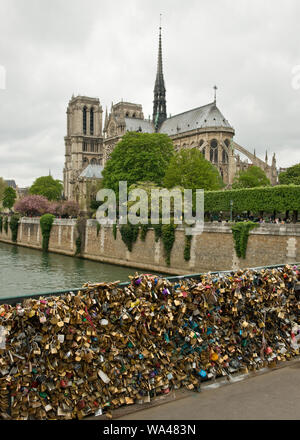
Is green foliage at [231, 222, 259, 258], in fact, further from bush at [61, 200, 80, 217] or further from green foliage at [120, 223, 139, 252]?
bush at [61, 200, 80, 217]

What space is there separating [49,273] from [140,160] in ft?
54.5

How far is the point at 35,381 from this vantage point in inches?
188

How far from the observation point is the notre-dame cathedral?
64.6 metres

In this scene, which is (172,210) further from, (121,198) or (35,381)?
(35,381)

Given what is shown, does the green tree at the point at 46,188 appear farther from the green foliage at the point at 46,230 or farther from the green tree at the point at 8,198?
the green foliage at the point at 46,230

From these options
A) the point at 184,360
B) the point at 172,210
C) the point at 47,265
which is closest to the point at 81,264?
the point at 47,265

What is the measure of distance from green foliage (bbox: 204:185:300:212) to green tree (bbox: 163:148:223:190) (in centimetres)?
510

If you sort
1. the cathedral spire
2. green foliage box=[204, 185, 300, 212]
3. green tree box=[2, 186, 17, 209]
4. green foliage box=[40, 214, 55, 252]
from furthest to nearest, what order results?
green tree box=[2, 186, 17, 209], the cathedral spire, green foliage box=[40, 214, 55, 252], green foliage box=[204, 185, 300, 212]

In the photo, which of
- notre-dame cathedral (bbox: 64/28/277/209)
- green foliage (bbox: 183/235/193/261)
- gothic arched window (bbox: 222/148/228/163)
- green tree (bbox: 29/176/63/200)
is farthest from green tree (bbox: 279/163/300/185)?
green tree (bbox: 29/176/63/200)

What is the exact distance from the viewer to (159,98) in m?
85.0

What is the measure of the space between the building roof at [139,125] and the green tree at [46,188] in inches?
814

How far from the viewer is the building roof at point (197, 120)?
225 feet

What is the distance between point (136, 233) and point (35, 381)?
25.4m

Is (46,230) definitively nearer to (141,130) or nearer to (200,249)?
(200,249)
